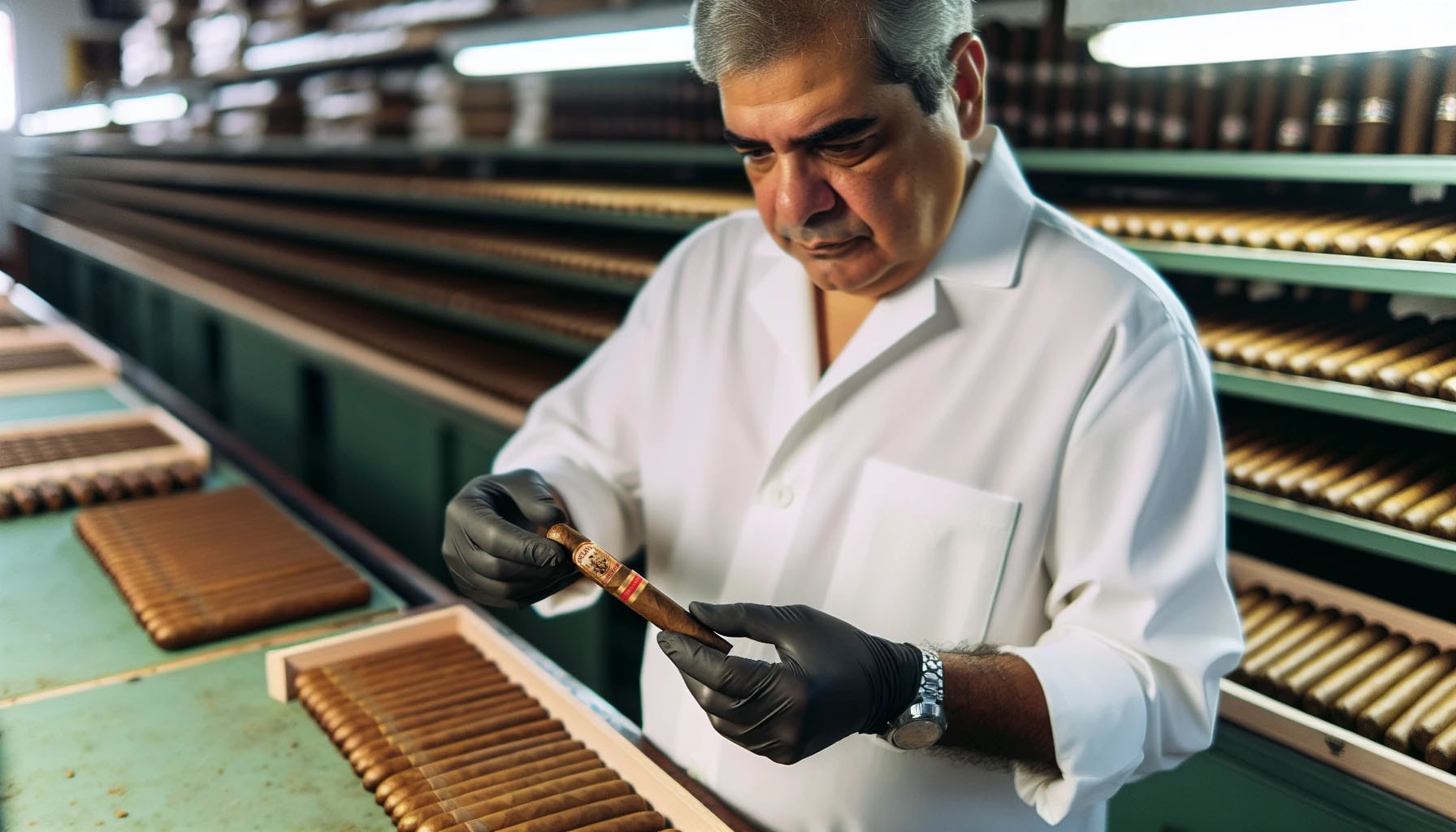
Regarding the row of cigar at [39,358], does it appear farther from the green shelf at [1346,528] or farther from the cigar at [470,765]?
the green shelf at [1346,528]

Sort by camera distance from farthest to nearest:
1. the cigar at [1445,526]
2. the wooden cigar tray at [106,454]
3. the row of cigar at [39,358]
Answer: the row of cigar at [39,358], the wooden cigar tray at [106,454], the cigar at [1445,526]

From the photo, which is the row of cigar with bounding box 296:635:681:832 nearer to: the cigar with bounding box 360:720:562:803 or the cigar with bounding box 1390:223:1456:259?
the cigar with bounding box 360:720:562:803

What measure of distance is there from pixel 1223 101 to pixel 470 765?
193 cm

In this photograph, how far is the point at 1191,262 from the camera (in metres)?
2.20

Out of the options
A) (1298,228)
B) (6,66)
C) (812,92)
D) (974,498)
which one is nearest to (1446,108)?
(1298,228)

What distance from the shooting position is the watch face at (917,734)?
1.19m

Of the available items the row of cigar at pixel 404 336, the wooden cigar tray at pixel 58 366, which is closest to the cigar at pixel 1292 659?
the row of cigar at pixel 404 336

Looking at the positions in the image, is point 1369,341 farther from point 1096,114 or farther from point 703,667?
point 703,667

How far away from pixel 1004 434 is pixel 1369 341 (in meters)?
1.16

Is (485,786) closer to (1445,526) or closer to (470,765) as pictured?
(470,765)

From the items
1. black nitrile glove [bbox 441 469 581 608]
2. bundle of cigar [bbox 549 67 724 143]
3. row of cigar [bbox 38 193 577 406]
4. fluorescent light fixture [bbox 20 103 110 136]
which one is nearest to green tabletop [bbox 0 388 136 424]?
row of cigar [bbox 38 193 577 406]

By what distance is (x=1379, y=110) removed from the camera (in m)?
2.00

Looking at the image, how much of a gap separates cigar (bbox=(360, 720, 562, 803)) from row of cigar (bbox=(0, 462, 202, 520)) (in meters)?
1.52

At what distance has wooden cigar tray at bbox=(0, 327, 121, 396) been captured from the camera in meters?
3.69
